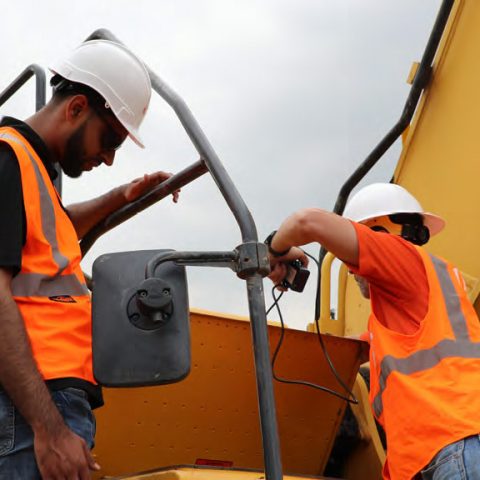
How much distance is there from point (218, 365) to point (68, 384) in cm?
122

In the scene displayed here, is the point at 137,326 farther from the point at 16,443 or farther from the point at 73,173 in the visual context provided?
the point at 73,173

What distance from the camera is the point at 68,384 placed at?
66.6 inches

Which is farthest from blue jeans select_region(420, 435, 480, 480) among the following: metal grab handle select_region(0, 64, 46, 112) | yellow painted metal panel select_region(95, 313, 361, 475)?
metal grab handle select_region(0, 64, 46, 112)

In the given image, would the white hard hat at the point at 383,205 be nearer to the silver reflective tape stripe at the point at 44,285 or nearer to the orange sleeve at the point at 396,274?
the orange sleeve at the point at 396,274

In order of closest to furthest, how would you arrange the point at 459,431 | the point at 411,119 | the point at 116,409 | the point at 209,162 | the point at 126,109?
the point at 209,162 → the point at 126,109 → the point at 459,431 → the point at 116,409 → the point at 411,119

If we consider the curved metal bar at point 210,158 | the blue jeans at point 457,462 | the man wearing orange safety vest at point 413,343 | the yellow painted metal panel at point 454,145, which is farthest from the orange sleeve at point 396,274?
the curved metal bar at point 210,158

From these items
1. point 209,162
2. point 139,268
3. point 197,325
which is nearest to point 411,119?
point 197,325

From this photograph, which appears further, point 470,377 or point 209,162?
point 470,377

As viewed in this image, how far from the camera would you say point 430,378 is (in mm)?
2375

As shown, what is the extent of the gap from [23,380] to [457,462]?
4.18 feet

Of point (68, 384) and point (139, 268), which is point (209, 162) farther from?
point (68, 384)

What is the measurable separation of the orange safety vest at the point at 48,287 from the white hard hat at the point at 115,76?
9.8 inches

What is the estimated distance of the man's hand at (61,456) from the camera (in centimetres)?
158

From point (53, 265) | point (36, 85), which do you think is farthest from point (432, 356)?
point (36, 85)
